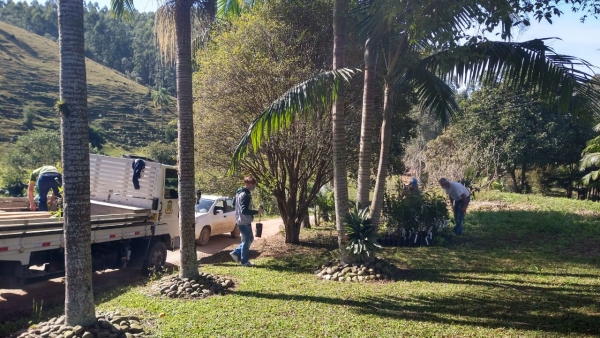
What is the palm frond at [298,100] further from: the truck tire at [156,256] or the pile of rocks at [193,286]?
the truck tire at [156,256]

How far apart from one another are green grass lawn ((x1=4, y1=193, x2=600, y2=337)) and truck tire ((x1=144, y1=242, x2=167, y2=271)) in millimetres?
1367

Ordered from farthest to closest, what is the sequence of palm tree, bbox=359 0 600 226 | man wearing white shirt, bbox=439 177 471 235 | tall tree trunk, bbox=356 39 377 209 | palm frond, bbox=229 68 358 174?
man wearing white shirt, bbox=439 177 471 235 < tall tree trunk, bbox=356 39 377 209 < palm frond, bbox=229 68 358 174 < palm tree, bbox=359 0 600 226

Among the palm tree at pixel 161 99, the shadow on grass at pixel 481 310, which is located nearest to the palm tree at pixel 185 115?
the shadow on grass at pixel 481 310

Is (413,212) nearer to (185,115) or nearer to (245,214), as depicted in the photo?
(245,214)

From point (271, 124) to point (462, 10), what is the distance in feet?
11.2

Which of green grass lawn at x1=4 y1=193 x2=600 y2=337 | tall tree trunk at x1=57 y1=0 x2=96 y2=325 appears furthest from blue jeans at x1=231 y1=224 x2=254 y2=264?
tall tree trunk at x1=57 y1=0 x2=96 y2=325

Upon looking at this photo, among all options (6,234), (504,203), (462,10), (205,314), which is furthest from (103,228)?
(504,203)

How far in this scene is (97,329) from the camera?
5250mm

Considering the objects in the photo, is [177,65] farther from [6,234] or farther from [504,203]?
[504,203]

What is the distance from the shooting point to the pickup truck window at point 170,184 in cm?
1036

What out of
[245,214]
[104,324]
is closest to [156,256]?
[245,214]

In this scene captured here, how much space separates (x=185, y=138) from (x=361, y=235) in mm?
3471

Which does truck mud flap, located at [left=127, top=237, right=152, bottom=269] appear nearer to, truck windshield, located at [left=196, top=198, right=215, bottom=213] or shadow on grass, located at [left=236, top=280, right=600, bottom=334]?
shadow on grass, located at [left=236, top=280, right=600, bottom=334]

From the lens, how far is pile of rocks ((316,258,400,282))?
26.8 ft
